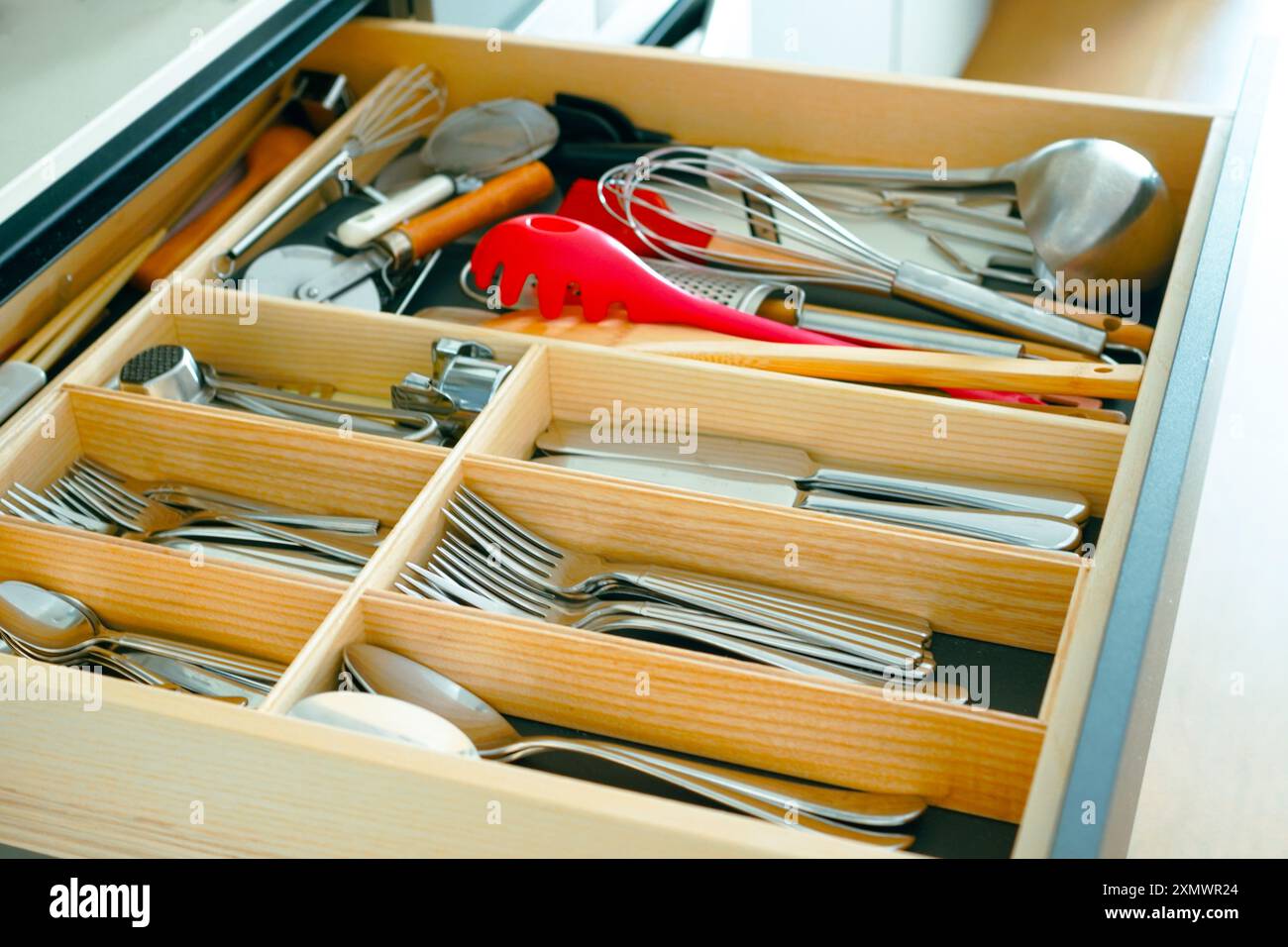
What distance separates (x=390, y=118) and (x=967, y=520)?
2.14 ft

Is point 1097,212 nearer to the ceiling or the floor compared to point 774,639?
nearer to the ceiling

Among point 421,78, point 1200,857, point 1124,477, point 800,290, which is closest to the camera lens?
point 1124,477

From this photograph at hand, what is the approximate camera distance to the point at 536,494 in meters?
0.78

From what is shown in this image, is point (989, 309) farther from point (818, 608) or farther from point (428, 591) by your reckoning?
point (428, 591)

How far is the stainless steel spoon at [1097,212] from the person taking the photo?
94 cm

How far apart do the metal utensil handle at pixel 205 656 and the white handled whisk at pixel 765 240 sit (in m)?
0.45

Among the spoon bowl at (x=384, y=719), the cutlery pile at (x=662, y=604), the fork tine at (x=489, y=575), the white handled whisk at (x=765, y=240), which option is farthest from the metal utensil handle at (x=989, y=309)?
the spoon bowl at (x=384, y=719)

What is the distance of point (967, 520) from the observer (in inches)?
30.2

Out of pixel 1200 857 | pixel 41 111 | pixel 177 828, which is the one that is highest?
pixel 41 111

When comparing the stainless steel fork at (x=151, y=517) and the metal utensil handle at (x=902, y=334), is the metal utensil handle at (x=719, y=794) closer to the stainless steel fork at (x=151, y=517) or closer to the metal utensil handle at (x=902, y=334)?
the stainless steel fork at (x=151, y=517)

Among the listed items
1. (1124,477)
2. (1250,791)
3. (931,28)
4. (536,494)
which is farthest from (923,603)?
(931,28)

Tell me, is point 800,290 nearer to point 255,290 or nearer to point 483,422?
point 483,422

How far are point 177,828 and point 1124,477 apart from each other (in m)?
0.52

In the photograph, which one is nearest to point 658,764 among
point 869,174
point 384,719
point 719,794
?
point 719,794
